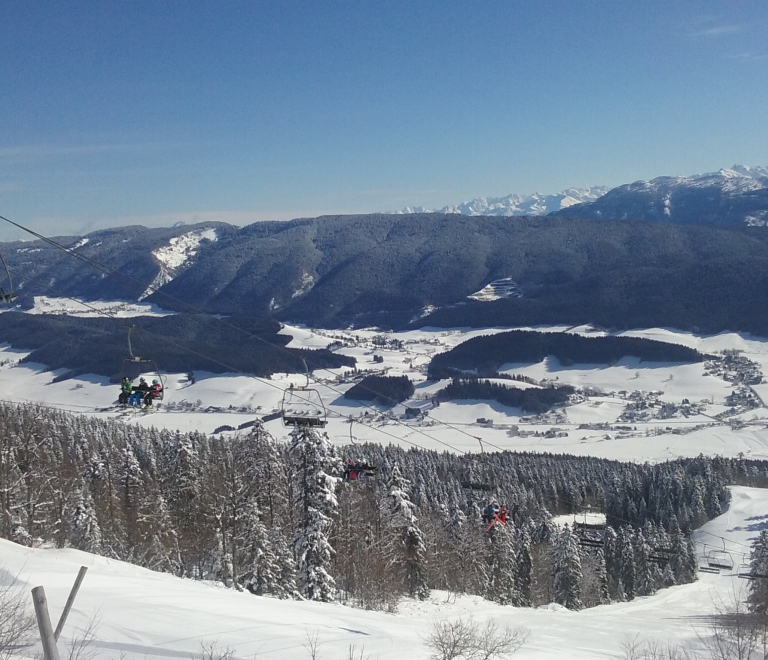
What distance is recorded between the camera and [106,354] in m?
144

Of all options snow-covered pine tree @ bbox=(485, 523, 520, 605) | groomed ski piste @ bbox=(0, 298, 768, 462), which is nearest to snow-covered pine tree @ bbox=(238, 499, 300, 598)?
snow-covered pine tree @ bbox=(485, 523, 520, 605)

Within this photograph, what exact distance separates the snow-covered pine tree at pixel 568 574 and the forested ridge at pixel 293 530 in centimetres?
8

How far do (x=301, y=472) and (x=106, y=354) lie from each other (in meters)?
131

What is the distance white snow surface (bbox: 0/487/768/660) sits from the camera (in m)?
13.0

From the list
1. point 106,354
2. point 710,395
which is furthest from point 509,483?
point 106,354

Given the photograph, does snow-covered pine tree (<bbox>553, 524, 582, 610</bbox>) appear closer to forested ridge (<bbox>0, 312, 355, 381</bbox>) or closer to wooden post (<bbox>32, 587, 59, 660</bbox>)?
wooden post (<bbox>32, 587, 59, 660</bbox>)

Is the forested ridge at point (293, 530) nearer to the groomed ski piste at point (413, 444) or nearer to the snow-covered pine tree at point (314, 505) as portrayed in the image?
the snow-covered pine tree at point (314, 505)

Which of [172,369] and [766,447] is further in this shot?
[172,369]

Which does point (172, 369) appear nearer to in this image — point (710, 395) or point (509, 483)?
point (509, 483)

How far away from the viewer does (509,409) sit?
412ft

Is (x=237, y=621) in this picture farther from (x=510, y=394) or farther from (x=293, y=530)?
(x=510, y=394)

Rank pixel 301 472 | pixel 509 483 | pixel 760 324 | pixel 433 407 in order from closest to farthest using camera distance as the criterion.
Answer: pixel 301 472, pixel 509 483, pixel 433 407, pixel 760 324

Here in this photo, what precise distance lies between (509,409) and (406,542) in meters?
99.2

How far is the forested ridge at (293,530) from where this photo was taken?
82.8ft
